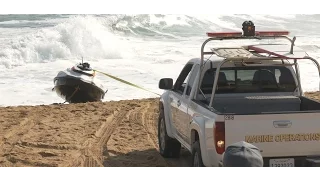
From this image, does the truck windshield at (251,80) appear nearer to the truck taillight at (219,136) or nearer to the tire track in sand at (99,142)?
the truck taillight at (219,136)

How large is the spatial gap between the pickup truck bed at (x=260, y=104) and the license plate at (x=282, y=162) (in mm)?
1389

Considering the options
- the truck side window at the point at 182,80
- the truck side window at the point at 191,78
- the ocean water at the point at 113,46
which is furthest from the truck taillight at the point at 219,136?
the ocean water at the point at 113,46

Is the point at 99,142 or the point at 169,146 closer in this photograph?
the point at 169,146

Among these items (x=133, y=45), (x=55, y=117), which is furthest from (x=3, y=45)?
(x=55, y=117)

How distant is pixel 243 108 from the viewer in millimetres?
9102

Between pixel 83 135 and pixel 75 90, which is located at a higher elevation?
pixel 83 135

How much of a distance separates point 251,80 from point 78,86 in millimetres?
10073

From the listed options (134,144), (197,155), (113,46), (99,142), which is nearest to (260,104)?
(197,155)

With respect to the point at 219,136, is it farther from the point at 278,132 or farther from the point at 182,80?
the point at 182,80

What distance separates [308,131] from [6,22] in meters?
39.2

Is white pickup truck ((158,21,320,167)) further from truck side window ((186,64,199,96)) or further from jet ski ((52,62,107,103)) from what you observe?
jet ski ((52,62,107,103))

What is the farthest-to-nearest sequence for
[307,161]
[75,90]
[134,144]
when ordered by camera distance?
[75,90] < [134,144] < [307,161]

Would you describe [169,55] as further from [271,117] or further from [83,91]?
[271,117]

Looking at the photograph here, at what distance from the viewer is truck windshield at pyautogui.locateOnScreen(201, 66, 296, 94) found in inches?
366
